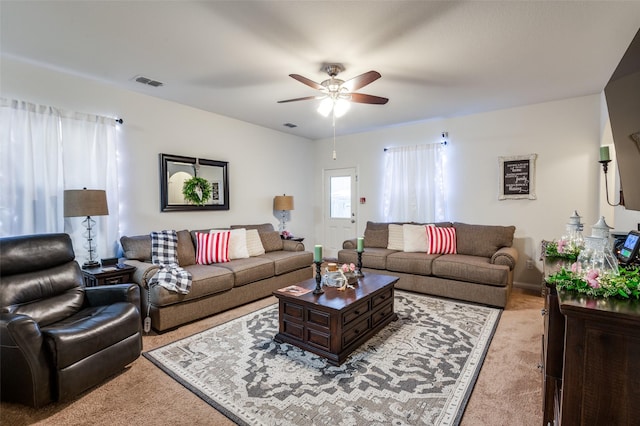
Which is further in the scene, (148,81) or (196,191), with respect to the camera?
(196,191)

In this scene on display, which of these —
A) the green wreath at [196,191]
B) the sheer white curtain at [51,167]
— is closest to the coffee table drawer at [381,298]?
the green wreath at [196,191]

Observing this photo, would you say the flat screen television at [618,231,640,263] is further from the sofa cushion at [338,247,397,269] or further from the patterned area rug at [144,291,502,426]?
the sofa cushion at [338,247,397,269]

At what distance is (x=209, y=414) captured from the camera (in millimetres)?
1776

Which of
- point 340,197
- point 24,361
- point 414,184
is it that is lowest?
point 24,361

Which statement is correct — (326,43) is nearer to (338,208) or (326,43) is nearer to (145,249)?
(145,249)

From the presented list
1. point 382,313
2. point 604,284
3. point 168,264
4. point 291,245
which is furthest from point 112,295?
point 604,284

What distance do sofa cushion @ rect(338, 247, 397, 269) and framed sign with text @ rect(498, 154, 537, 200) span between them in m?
1.87

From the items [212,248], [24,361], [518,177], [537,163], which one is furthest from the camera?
[518,177]

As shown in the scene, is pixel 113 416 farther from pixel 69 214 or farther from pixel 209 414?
pixel 69 214

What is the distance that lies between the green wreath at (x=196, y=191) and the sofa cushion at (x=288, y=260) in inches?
48.2

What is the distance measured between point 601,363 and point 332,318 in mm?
1563

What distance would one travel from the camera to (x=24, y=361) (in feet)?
5.73

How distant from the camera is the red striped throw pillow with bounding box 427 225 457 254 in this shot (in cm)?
432

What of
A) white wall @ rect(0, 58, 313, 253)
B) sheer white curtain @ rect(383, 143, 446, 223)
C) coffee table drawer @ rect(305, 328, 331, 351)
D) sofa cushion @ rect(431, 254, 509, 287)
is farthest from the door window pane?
coffee table drawer @ rect(305, 328, 331, 351)
